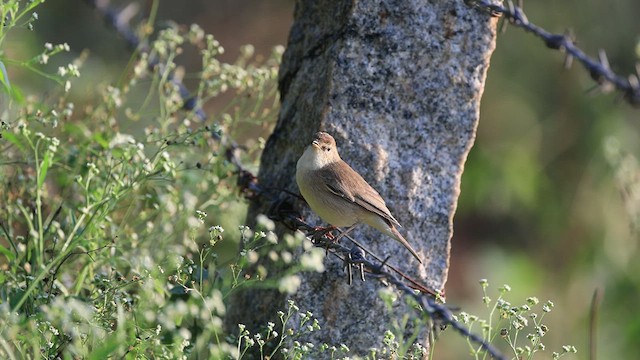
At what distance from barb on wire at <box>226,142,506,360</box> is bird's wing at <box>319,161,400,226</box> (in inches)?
5.5

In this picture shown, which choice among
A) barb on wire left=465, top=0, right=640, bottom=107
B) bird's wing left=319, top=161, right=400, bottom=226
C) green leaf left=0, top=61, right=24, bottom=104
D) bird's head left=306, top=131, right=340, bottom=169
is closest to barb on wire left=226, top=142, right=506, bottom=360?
bird's wing left=319, top=161, right=400, bottom=226

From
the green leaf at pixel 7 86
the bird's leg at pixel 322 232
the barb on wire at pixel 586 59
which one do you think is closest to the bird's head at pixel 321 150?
the bird's leg at pixel 322 232

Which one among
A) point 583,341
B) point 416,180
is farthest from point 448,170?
point 583,341

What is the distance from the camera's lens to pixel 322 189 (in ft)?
9.95

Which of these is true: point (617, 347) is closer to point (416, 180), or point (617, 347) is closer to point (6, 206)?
point (416, 180)

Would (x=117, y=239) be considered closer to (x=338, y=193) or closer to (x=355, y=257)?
(x=338, y=193)

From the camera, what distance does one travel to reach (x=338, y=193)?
3.02m

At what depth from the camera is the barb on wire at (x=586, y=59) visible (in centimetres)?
235

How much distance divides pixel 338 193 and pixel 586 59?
0.90 meters

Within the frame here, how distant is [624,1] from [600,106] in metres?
1.03

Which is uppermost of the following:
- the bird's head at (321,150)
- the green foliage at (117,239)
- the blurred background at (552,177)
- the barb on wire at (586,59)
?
the blurred background at (552,177)

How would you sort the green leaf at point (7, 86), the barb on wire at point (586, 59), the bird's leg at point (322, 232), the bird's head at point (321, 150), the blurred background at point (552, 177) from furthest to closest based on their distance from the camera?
the blurred background at point (552, 177)
the bird's leg at point (322, 232)
the bird's head at point (321, 150)
the green leaf at point (7, 86)
the barb on wire at point (586, 59)

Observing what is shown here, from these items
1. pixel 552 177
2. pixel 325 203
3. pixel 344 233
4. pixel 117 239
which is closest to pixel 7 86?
pixel 117 239

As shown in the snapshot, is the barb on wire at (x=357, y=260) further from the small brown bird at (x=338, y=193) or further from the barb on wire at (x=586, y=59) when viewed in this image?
the barb on wire at (x=586, y=59)
